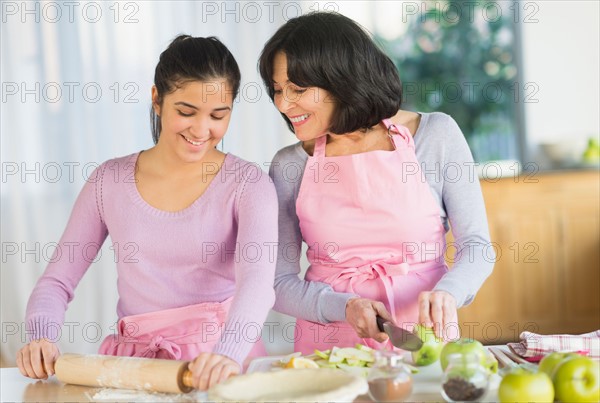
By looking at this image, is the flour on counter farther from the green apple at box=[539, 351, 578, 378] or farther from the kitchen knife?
the green apple at box=[539, 351, 578, 378]

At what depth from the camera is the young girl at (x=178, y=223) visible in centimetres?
179

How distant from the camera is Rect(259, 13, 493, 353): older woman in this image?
73.9 inches

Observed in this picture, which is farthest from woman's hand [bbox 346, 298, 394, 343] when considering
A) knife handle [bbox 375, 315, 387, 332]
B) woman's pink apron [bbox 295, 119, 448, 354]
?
woman's pink apron [bbox 295, 119, 448, 354]

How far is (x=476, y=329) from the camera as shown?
4121mm

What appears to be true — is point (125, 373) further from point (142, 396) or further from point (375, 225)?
point (375, 225)

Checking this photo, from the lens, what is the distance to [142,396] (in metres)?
1.50

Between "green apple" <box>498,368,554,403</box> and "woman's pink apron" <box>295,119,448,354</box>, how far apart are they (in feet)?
1.92

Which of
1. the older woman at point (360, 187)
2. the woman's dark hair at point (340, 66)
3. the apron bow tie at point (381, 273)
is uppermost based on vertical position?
the woman's dark hair at point (340, 66)

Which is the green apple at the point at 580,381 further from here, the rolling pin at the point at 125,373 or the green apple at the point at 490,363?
the rolling pin at the point at 125,373

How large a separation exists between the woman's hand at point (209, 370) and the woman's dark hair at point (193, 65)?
1.97 ft

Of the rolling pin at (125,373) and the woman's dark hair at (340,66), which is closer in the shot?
the rolling pin at (125,373)

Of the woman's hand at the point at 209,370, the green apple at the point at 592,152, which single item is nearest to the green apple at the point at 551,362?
the woman's hand at the point at 209,370

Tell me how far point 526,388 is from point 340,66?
84cm

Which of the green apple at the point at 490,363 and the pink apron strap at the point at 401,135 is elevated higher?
the pink apron strap at the point at 401,135
